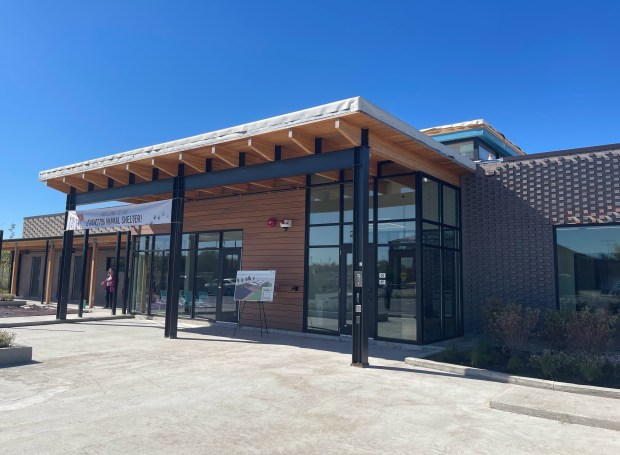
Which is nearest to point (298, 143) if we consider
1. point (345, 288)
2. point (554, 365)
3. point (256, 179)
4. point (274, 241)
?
point (256, 179)

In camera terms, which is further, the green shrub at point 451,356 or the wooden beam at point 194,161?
the wooden beam at point 194,161

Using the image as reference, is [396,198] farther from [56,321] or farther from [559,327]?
[56,321]

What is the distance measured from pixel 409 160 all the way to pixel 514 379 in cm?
459

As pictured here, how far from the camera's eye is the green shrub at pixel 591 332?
7.75m

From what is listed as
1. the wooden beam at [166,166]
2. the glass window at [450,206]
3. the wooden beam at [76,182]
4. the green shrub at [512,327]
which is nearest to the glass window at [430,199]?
the glass window at [450,206]

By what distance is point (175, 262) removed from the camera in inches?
431

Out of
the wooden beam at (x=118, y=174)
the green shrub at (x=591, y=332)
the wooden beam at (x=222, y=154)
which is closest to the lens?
the green shrub at (x=591, y=332)

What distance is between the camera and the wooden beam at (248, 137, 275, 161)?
8.90 meters

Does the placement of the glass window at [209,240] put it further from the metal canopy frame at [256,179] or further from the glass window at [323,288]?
the glass window at [323,288]

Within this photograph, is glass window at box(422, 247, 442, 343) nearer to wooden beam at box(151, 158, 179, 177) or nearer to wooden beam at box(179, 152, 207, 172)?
wooden beam at box(179, 152, 207, 172)

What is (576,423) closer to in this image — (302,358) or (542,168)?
(302,358)

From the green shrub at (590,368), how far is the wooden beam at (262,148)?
21.3ft

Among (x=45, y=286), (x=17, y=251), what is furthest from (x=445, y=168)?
(x=17, y=251)

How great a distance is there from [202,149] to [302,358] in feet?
15.6
